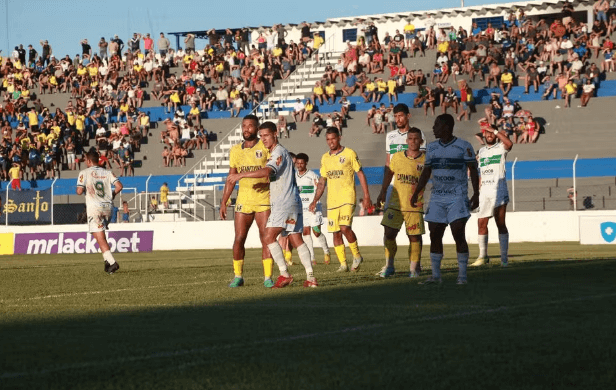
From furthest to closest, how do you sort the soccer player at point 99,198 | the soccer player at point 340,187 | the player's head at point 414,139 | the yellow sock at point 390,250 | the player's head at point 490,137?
the soccer player at point 99,198, the player's head at point 490,137, the soccer player at point 340,187, the yellow sock at point 390,250, the player's head at point 414,139

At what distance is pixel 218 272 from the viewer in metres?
18.6

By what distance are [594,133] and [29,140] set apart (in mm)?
24187

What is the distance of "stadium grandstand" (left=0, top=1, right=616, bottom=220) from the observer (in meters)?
39.8

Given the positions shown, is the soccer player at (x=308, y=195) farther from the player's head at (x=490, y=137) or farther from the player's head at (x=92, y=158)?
the player's head at (x=92, y=158)

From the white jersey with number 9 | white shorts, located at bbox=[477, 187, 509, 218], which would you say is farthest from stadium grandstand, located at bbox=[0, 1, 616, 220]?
the white jersey with number 9

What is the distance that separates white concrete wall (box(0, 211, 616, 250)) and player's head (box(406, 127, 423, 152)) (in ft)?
58.3

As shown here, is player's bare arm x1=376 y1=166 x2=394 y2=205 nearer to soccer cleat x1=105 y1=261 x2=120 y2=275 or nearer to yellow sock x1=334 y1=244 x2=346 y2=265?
yellow sock x1=334 y1=244 x2=346 y2=265

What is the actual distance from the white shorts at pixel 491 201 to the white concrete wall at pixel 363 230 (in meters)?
13.3

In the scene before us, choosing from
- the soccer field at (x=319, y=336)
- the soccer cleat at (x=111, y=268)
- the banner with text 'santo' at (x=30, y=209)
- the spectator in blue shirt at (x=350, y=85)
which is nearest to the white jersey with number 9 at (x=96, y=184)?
the soccer cleat at (x=111, y=268)

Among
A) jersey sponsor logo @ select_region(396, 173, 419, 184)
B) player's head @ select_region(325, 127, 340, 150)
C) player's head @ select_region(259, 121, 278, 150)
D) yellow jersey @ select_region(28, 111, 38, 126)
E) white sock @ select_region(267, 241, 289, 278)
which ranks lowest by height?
white sock @ select_region(267, 241, 289, 278)

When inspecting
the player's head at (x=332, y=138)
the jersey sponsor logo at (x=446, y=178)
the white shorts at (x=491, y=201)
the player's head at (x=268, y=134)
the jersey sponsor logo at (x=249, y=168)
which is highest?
the player's head at (x=332, y=138)

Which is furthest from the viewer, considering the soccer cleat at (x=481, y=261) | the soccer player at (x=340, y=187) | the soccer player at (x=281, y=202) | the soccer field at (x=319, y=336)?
the soccer cleat at (x=481, y=261)

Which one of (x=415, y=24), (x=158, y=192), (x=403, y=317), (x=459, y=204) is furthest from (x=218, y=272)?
(x=415, y=24)

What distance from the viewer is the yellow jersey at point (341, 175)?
17391 mm
